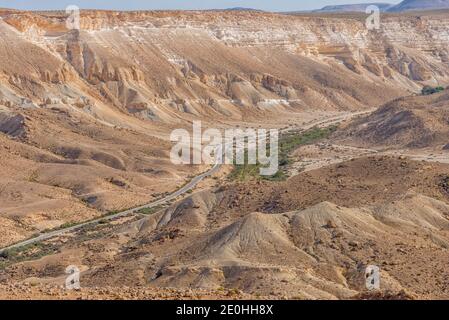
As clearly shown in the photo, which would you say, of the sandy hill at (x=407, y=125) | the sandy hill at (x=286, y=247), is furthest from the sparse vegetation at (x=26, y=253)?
the sandy hill at (x=407, y=125)

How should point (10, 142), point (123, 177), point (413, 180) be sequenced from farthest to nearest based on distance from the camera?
point (10, 142) < point (123, 177) < point (413, 180)

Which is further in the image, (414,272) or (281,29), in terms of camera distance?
(281,29)

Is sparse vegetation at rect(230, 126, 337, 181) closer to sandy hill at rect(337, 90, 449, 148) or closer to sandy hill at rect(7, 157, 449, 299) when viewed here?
sandy hill at rect(337, 90, 449, 148)

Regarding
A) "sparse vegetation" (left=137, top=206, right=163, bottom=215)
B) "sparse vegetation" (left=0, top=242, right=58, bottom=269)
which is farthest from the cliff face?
"sparse vegetation" (left=0, top=242, right=58, bottom=269)

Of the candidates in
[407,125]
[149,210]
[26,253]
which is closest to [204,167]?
[149,210]

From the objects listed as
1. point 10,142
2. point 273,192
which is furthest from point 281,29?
point 273,192

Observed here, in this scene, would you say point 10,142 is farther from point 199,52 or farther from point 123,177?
point 199,52
